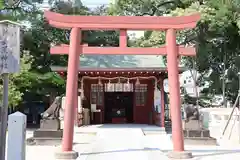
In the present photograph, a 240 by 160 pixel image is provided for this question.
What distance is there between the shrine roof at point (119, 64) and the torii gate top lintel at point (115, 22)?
691cm

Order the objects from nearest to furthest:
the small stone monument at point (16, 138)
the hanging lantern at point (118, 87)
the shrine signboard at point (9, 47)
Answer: the small stone monument at point (16, 138)
the shrine signboard at point (9, 47)
the hanging lantern at point (118, 87)

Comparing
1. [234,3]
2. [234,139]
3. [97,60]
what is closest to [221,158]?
[234,139]

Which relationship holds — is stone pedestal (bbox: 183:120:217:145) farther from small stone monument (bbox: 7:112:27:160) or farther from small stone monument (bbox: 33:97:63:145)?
small stone monument (bbox: 7:112:27:160)

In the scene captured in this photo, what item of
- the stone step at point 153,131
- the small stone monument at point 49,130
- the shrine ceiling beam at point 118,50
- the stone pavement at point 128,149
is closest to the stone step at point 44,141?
the small stone monument at point 49,130

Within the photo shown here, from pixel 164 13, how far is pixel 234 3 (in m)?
5.94

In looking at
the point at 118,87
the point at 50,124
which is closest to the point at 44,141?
the point at 50,124

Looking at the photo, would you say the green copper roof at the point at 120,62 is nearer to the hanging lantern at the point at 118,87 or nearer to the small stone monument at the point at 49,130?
the hanging lantern at the point at 118,87

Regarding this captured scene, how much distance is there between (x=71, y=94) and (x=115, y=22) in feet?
8.35

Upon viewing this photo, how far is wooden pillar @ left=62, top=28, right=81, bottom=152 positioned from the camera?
967 cm

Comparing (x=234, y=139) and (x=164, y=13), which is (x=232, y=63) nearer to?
(x=164, y=13)

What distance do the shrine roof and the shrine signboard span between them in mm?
11382

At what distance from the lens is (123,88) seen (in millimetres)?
18609

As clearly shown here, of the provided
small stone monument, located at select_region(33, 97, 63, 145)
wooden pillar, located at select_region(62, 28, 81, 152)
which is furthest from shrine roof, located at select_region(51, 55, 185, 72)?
wooden pillar, located at select_region(62, 28, 81, 152)

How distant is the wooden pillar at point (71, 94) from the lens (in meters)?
9.67
